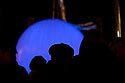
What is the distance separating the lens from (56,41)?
19.9ft

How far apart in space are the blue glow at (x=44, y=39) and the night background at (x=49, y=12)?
8.99m

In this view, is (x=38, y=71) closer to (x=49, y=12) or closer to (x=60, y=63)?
(x=60, y=63)

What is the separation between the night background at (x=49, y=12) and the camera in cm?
1560

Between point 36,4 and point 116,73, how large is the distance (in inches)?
498

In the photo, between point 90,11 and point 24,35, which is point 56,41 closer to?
point 24,35

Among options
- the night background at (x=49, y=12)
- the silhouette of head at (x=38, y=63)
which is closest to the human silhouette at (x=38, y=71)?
the silhouette of head at (x=38, y=63)

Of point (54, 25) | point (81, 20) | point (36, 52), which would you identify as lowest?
point (36, 52)

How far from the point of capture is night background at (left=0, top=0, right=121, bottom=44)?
1560cm

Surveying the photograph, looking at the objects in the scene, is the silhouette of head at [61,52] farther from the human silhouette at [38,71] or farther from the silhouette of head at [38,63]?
A: the silhouette of head at [38,63]

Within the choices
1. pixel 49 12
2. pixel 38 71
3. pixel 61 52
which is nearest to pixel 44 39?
pixel 38 71

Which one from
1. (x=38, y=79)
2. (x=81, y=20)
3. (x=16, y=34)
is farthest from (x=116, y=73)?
(x=81, y=20)

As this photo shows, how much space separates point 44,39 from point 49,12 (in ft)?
35.0

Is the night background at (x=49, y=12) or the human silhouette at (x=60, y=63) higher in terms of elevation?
the night background at (x=49, y=12)

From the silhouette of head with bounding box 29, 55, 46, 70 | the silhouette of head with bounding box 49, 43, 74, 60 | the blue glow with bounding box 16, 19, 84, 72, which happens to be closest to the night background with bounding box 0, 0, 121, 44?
the blue glow with bounding box 16, 19, 84, 72
